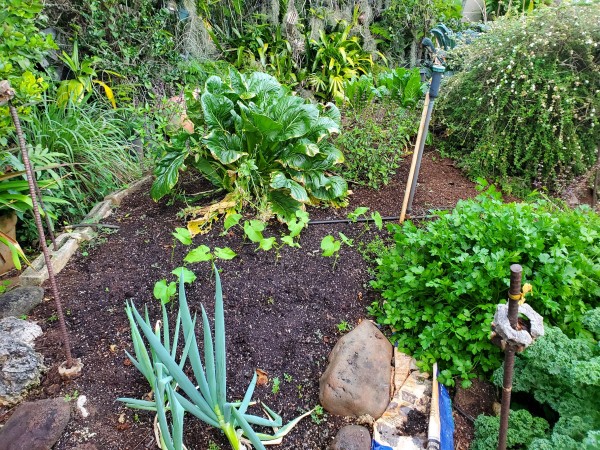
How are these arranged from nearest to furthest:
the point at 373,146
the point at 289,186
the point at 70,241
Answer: the point at 70,241 < the point at 289,186 < the point at 373,146

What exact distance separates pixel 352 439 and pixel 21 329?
4.90ft

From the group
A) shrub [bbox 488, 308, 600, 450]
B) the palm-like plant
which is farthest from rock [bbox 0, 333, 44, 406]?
the palm-like plant

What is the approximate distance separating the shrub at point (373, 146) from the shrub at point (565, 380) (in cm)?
182

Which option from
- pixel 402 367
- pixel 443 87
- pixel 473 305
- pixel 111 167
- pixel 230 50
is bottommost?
pixel 402 367

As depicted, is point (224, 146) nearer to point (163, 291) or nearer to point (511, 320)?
point (163, 291)

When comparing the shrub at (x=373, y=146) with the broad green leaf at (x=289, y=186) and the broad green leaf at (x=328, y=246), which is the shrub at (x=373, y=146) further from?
the broad green leaf at (x=328, y=246)

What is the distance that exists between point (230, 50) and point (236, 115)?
3.08 metres

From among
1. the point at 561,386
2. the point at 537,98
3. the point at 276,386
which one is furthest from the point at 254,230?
the point at 537,98

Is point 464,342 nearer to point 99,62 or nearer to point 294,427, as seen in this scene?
point 294,427

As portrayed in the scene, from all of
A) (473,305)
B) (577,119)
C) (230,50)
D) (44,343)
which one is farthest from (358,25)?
(44,343)

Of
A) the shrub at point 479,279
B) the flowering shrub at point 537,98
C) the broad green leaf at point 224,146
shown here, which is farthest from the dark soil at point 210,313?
the flowering shrub at point 537,98

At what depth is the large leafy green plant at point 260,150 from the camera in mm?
2613

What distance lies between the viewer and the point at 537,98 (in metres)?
3.21

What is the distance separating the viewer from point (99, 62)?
12.5 ft
